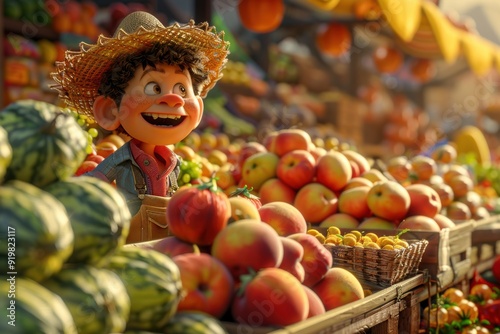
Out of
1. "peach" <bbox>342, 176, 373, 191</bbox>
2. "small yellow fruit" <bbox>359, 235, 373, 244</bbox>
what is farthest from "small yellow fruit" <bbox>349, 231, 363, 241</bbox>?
"peach" <bbox>342, 176, 373, 191</bbox>

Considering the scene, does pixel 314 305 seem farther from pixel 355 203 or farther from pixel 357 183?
pixel 357 183

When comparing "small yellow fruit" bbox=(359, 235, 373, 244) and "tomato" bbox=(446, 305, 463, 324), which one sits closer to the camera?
"small yellow fruit" bbox=(359, 235, 373, 244)

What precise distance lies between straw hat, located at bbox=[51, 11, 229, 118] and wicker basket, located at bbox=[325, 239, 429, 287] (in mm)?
963

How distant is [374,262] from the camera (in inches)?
93.6

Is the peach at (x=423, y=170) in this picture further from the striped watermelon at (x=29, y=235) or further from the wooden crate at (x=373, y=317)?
the striped watermelon at (x=29, y=235)

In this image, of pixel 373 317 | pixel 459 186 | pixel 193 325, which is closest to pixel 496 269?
pixel 459 186

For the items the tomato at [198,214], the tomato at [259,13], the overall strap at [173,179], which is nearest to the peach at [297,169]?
the overall strap at [173,179]

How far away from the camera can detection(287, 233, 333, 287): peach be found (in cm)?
193

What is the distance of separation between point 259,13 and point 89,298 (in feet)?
18.2

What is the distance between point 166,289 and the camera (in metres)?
1.43

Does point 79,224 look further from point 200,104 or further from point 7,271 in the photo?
point 200,104

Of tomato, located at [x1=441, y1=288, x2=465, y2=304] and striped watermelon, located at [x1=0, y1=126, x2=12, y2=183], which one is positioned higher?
striped watermelon, located at [x1=0, y1=126, x2=12, y2=183]

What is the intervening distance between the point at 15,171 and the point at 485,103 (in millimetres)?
14338

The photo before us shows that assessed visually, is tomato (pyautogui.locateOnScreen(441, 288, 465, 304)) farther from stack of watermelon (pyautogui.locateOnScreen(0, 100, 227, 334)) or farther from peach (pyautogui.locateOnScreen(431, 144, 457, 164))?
stack of watermelon (pyautogui.locateOnScreen(0, 100, 227, 334))
